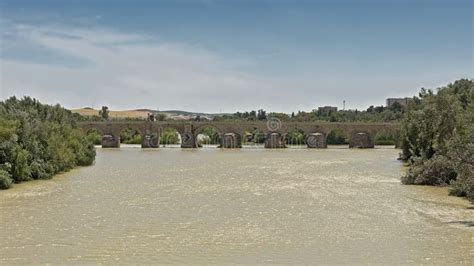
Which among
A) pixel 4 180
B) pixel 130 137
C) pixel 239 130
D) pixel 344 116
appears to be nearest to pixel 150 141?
pixel 239 130

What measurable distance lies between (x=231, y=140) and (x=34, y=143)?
60290 mm

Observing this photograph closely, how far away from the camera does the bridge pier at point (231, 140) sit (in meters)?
89.9

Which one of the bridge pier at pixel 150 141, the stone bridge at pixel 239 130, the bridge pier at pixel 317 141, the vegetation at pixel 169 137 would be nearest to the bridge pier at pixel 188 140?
the stone bridge at pixel 239 130

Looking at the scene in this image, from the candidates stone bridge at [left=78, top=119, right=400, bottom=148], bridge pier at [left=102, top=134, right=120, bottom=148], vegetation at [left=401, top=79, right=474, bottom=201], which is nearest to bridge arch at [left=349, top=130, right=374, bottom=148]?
stone bridge at [left=78, top=119, right=400, bottom=148]

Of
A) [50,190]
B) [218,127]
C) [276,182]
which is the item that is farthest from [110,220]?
[218,127]

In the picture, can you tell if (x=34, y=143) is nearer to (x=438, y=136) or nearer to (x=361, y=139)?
(x=438, y=136)

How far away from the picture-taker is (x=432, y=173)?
28672 millimetres

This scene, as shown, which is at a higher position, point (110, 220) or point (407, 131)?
point (407, 131)

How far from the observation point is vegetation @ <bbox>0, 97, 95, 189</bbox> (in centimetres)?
2814

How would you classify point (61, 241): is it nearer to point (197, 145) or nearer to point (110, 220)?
point (110, 220)

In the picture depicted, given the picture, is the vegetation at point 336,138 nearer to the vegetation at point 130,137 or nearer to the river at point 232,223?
the vegetation at point 130,137

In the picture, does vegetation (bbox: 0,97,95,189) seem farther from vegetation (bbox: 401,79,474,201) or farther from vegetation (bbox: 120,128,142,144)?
vegetation (bbox: 120,128,142,144)

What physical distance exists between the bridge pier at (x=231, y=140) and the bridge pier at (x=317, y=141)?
9.85 metres

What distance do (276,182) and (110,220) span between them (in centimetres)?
1466
